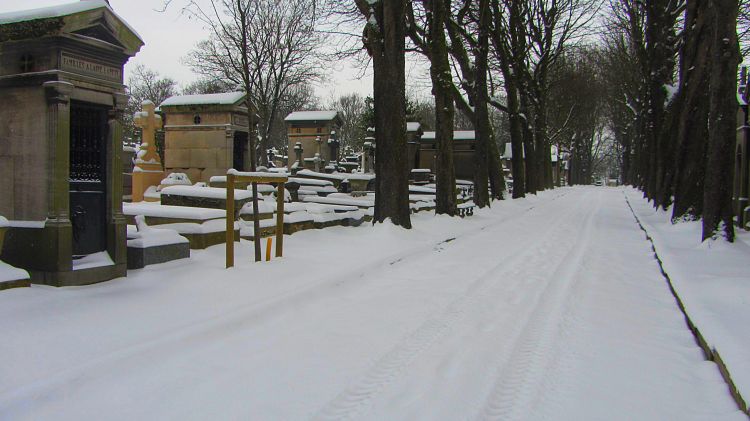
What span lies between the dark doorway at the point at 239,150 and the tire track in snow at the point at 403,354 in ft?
45.6

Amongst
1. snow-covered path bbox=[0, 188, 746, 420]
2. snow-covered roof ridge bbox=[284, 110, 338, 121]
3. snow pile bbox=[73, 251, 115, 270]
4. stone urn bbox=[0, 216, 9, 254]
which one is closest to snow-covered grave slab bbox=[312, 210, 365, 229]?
snow-covered path bbox=[0, 188, 746, 420]

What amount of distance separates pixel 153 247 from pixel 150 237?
0.24m

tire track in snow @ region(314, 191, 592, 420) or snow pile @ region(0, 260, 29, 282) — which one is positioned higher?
snow pile @ region(0, 260, 29, 282)

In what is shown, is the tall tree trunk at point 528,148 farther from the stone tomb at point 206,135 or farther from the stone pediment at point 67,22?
the stone pediment at point 67,22

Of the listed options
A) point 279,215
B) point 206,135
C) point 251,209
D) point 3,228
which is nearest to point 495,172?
point 206,135

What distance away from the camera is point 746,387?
131 inches

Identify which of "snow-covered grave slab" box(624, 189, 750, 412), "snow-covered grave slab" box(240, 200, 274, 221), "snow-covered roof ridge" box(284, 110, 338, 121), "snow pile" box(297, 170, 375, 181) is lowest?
"snow-covered grave slab" box(624, 189, 750, 412)

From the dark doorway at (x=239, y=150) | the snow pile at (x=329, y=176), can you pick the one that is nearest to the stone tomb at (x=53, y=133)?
the dark doorway at (x=239, y=150)

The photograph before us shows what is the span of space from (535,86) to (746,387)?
103 feet

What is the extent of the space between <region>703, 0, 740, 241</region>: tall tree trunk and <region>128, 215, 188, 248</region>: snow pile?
894 centimetres

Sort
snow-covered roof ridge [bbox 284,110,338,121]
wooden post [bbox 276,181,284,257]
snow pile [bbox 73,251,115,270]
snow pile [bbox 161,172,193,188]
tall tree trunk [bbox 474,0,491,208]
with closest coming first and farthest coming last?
snow pile [bbox 73,251,115,270] → wooden post [bbox 276,181,284,257] → snow pile [bbox 161,172,193,188] → tall tree trunk [bbox 474,0,491,208] → snow-covered roof ridge [bbox 284,110,338,121]

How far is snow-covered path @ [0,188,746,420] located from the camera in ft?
10.7

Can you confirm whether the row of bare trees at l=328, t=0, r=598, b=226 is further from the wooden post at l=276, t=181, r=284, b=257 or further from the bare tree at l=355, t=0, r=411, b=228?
the wooden post at l=276, t=181, r=284, b=257

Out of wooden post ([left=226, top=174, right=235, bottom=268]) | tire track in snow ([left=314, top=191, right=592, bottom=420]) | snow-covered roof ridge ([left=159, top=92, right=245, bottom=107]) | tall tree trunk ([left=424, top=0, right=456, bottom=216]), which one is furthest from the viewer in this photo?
snow-covered roof ridge ([left=159, top=92, right=245, bottom=107])
